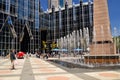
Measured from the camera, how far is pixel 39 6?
74812 mm

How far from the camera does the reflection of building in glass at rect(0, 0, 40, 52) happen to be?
56438 mm

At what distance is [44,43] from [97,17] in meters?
53.1

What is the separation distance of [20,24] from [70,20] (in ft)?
76.2

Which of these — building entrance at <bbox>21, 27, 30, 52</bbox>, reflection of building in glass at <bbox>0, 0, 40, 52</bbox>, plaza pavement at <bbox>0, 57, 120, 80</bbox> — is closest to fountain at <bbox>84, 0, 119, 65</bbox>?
plaza pavement at <bbox>0, 57, 120, 80</bbox>

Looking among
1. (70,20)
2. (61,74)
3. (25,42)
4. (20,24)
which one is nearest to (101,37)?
(61,74)

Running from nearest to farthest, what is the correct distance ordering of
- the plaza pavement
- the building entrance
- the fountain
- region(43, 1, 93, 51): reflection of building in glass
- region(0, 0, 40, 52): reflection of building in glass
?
the plaza pavement < the fountain < region(0, 0, 40, 52): reflection of building in glass < the building entrance < region(43, 1, 93, 51): reflection of building in glass

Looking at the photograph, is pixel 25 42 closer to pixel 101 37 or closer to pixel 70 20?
pixel 70 20

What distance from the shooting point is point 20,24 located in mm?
63281

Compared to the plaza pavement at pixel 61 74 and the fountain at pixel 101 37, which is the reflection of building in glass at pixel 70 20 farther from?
the plaza pavement at pixel 61 74

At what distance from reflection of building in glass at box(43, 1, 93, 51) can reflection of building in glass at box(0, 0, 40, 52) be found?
11743 millimetres

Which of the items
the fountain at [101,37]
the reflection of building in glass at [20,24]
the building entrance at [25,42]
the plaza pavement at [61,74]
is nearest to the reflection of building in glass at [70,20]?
the reflection of building in glass at [20,24]

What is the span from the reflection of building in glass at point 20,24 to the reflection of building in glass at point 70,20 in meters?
11.7

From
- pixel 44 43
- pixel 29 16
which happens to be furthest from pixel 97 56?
pixel 44 43

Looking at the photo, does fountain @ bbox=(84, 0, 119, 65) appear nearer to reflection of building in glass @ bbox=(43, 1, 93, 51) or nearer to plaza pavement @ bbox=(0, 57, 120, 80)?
plaza pavement @ bbox=(0, 57, 120, 80)
